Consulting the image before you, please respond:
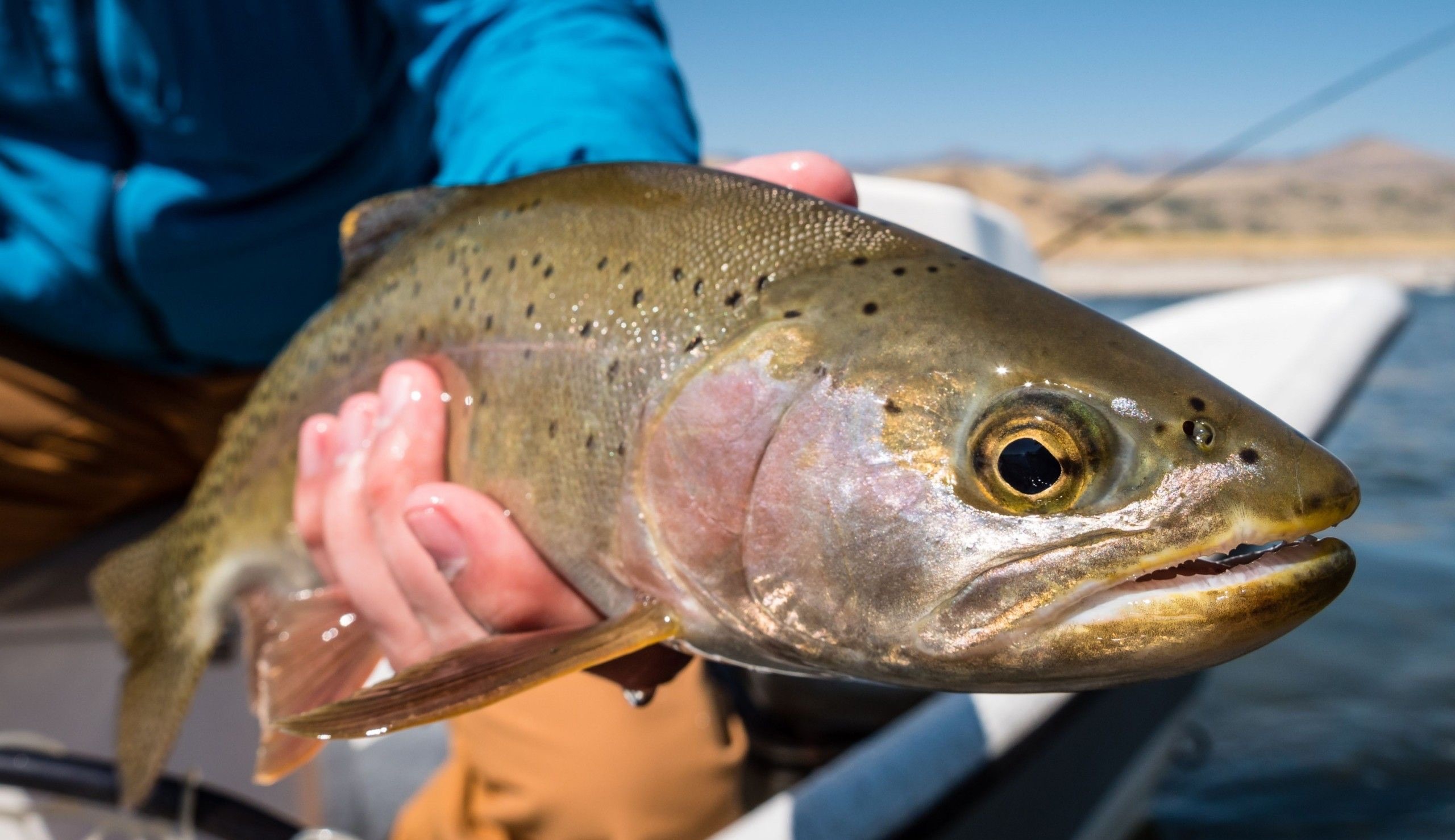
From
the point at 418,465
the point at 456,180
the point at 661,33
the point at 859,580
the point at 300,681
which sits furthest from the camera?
the point at 661,33

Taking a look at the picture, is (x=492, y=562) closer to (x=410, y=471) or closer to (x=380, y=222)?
(x=410, y=471)

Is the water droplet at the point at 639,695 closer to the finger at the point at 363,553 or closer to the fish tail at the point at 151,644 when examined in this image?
the finger at the point at 363,553

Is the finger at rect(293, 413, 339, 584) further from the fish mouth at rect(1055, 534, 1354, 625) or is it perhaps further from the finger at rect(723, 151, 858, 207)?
the fish mouth at rect(1055, 534, 1354, 625)

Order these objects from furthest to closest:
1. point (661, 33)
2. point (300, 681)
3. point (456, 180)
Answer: point (661, 33) → point (456, 180) → point (300, 681)

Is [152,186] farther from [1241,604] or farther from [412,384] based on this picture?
[1241,604]

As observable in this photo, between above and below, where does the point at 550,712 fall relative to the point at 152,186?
below

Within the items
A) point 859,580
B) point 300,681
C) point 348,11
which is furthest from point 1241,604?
point 348,11

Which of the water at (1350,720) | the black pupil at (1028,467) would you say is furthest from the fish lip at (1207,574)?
the water at (1350,720)
